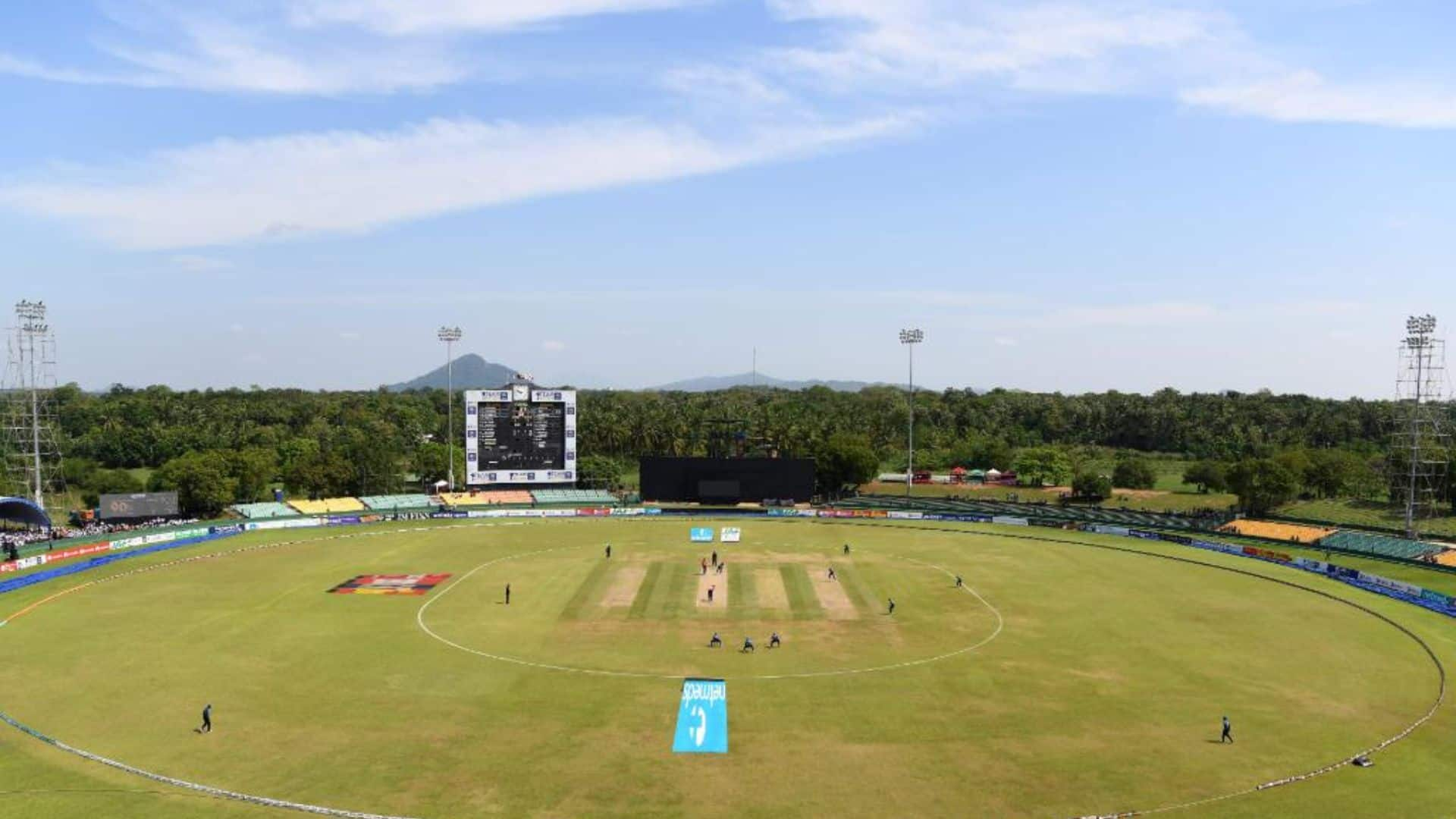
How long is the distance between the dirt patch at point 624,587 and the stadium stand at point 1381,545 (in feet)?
217

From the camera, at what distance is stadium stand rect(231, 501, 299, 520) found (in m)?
103

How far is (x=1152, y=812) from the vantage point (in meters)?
31.1

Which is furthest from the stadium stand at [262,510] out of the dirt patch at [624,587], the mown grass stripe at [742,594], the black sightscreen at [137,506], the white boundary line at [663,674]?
the mown grass stripe at [742,594]

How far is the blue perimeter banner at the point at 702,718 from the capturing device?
37.0m

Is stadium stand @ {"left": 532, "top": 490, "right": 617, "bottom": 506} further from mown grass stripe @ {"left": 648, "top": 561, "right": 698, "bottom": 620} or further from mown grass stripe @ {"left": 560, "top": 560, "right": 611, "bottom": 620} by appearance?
mown grass stripe @ {"left": 648, "top": 561, "right": 698, "bottom": 620}

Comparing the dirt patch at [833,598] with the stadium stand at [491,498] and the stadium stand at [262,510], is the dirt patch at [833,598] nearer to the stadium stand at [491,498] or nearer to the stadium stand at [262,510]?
the stadium stand at [491,498]

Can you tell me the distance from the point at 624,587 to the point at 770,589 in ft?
36.0

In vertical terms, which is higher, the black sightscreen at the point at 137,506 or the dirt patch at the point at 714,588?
the black sightscreen at the point at 137,506

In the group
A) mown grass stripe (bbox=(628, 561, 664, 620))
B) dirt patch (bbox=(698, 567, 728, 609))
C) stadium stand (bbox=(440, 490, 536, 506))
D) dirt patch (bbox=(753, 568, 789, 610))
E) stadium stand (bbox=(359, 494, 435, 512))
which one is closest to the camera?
mown grass stripe (bbox=(628, 561, 664, 620))

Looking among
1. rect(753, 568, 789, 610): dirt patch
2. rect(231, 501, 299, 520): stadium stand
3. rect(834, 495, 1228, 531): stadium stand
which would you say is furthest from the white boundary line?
rect(231, 501, 299, 520): stadium stand

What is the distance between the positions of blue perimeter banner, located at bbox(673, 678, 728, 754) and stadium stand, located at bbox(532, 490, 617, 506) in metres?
75.4

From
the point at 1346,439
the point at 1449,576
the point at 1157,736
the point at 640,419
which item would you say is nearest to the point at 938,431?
the point at 640,419

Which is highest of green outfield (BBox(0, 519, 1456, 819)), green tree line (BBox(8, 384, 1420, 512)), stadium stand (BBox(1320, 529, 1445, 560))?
green tree line (BBox(8, 384, 1420, 512))

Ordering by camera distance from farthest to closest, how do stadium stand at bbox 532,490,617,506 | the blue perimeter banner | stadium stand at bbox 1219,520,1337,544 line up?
stadium stand at bbox 532,490,617,506, stadium stand at bbox 1219,520,1337,544, the blue perimeter banner
